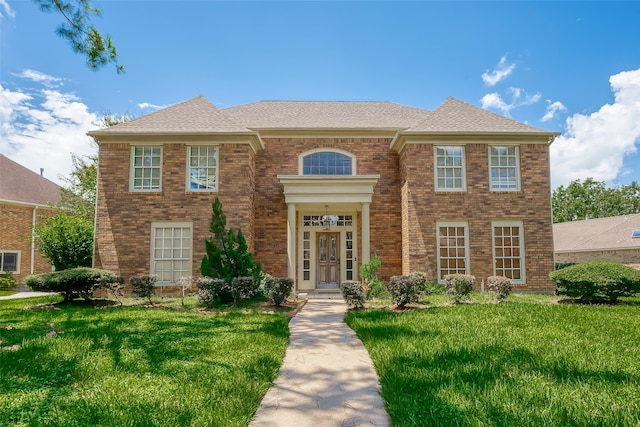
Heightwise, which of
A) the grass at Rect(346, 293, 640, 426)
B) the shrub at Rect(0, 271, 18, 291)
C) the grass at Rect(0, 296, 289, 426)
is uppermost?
the grass at Rect(346, 293, 640, 426)

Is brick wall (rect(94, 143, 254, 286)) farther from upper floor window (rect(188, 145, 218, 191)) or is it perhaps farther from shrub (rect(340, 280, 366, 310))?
shrub (rect(340, 280, 366, 310))

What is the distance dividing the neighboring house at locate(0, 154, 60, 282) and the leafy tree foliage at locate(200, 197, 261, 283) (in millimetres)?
14595

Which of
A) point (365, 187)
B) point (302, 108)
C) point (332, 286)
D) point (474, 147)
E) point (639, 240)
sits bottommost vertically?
point (332, 286)

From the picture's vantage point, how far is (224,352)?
502cm

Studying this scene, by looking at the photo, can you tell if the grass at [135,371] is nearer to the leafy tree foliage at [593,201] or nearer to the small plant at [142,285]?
the small plant at [142,285]

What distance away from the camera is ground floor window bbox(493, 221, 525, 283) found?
44.5 feet

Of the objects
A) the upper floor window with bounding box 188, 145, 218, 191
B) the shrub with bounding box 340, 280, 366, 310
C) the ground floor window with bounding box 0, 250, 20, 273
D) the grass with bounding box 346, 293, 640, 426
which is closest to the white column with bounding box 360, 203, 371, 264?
the shrub with bounding box 340, 280, 366, 310

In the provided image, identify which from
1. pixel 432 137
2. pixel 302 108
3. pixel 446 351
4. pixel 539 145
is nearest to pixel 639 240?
pixel 539 145

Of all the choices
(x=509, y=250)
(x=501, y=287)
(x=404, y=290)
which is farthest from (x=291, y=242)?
(x=509, y=250)

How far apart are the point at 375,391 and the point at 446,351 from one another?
1.39 m

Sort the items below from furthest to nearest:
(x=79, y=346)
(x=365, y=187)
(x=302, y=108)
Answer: (x=302, y=108), (x=365, y=187), (x=79, y=346)

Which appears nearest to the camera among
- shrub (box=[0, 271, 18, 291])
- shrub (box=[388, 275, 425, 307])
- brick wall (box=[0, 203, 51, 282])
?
shrub (box=[388, 275, 425, 307])

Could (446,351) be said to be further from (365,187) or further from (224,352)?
(365,187)

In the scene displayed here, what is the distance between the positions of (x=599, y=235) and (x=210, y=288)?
26673mm
